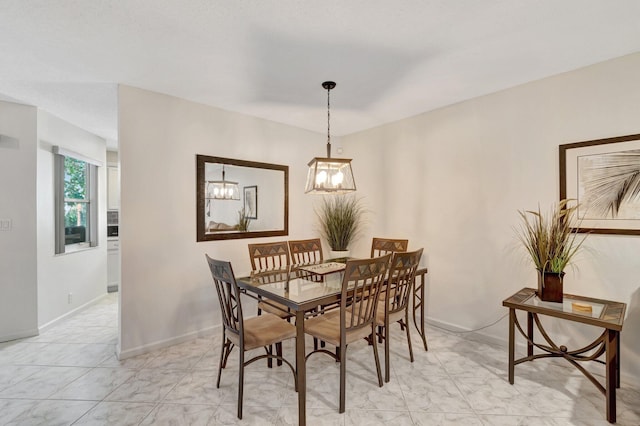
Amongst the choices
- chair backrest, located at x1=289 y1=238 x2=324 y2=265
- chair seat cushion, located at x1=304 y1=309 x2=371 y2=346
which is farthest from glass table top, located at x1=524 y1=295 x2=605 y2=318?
chair backrest, located at x1=289 y1=238 x2=324 y2=265

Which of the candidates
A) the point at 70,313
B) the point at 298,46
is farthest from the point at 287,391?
the point at 70,313

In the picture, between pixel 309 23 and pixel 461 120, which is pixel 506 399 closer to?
pixel 461 120

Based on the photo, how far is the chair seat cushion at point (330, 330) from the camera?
6.87 feet

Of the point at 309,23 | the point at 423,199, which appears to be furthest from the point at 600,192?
the point at 309,23

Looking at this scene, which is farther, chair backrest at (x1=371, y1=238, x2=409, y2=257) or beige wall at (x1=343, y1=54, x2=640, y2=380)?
chair backrest at (x1=371, y1=238, x2=409, y2=257)

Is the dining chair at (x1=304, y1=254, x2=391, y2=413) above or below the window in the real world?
below

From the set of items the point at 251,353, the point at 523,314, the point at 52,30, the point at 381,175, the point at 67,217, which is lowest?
the point at 251,353

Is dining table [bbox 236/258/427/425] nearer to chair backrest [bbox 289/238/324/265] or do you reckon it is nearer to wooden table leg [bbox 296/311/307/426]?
wooden table leg [bbox 296/311/307/426]

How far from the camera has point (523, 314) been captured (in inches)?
110

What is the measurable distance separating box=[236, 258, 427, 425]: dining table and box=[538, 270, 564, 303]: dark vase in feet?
3.35

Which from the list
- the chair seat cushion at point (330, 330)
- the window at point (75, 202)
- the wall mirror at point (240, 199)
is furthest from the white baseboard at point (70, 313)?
the chair seat cushion at point (330, 330)

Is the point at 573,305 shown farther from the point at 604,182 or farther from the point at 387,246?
the point at 387,246

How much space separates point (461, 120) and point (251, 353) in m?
3.25

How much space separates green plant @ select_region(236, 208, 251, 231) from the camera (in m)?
3.52
